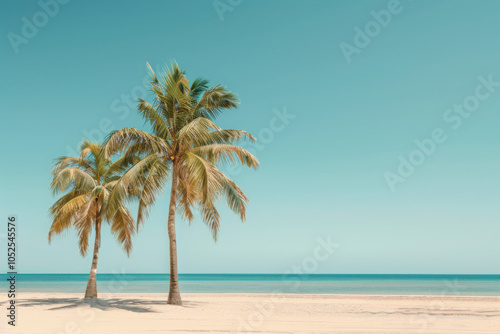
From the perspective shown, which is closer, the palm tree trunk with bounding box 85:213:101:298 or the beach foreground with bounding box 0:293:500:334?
the beach foreground with bounding box 0:293:500:334

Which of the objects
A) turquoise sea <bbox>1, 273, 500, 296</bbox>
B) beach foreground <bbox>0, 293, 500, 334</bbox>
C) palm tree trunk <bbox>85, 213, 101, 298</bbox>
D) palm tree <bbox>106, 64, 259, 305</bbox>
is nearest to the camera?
beach foreground <bbox>0, 293, 500, 334</bbox>

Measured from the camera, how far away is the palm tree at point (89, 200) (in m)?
15.9

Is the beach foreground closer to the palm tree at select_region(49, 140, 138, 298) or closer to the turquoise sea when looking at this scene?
the palm tree at select_region(49, 140, 138, 298)

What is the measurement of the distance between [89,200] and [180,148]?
4281 millimetres

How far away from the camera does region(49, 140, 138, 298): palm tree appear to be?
1591cm

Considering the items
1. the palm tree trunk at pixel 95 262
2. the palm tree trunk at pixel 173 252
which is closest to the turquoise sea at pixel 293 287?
the palm tree trunk at pixel 95 262

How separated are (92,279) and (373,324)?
1115 centimetres

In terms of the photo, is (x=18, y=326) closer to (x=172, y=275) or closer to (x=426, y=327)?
(x=172, y=275)

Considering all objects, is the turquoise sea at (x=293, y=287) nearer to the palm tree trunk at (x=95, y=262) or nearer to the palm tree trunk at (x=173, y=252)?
the palm tree trunk at (x=95, y=262)

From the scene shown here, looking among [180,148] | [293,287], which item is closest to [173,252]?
[180,148]

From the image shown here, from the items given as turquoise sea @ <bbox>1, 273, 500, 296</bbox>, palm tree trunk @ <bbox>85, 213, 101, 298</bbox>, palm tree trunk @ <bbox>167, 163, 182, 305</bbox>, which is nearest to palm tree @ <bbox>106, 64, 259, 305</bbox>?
palm tree trunk @ <bbox>167, 163, 182, 305</bbox>

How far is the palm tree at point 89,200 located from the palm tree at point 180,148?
1.71m

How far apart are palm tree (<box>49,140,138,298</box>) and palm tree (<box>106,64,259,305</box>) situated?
171cm

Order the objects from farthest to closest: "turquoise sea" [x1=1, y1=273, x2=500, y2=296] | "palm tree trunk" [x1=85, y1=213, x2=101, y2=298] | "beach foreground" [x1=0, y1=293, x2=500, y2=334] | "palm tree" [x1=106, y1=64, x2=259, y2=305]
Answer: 1. "turquoise sea" [x1=1, y1=273, x2=500, y2=296]
2. "palm tree trunk" [x1=85, y1=213, x2=101, y2=298]
3. "palm tree" [x1=106, y1=64, x2=259, y2=305]
4. "beach foreground" [x1=0, y1=293, x2=500, y2=334]
